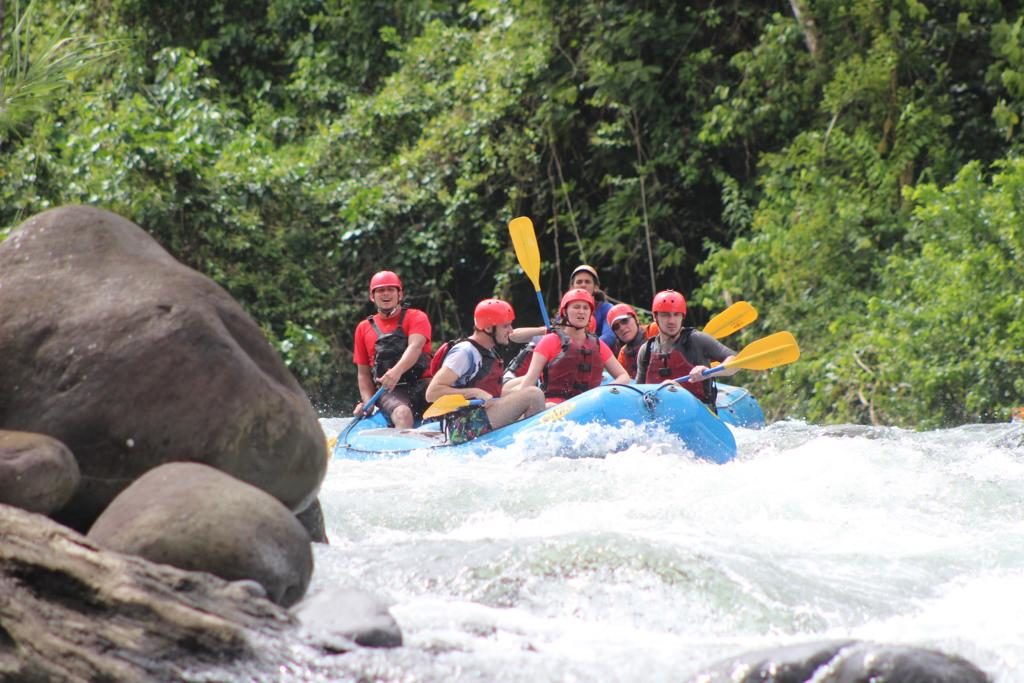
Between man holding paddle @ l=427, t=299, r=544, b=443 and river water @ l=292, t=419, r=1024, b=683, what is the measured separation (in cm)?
74

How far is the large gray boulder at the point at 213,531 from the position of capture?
4105 millimetres

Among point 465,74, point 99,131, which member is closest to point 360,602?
point 99,131

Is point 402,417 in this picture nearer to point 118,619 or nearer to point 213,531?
point 213,531

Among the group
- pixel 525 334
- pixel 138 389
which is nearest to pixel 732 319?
pixel 525 334

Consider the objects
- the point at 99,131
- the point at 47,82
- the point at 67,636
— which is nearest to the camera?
the point at 67,636

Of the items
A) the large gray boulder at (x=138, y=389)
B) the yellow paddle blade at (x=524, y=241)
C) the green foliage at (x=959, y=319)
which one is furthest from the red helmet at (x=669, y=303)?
the large gray boulder at (x=138, y=389)

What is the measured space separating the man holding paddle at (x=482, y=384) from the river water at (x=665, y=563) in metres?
0.74

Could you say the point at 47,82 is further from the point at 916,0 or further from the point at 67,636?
the point at 916,0

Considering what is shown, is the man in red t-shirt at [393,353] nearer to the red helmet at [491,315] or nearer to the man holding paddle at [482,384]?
the man holding paddle at [482,384]

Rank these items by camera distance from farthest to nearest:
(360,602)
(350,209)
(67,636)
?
1. (350,209)
2. (360,602)
3. (67,636)

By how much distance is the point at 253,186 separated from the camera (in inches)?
581

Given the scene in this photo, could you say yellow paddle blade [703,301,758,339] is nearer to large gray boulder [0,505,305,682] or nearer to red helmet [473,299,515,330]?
red helmet [473,299,515,330]

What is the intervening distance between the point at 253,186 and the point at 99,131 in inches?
59.6

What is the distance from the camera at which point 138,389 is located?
480 centimetres
